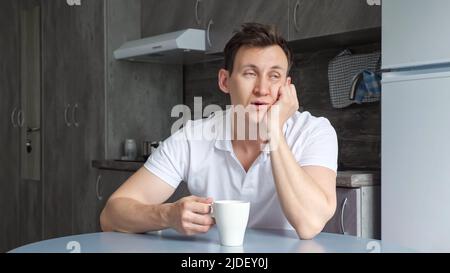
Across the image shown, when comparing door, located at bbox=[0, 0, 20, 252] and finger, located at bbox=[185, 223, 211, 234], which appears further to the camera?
door, located at bbox=[0, 0, 20, 252]

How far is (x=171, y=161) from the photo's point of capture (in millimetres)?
1812

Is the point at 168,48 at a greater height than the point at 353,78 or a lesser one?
greater

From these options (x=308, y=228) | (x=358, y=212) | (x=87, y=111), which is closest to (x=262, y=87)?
(x=308, y=228)

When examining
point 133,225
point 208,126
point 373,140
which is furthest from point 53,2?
point 133,225

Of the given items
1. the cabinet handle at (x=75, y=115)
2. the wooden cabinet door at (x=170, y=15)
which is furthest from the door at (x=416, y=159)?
the cabinet handle at (x=75, y=115)

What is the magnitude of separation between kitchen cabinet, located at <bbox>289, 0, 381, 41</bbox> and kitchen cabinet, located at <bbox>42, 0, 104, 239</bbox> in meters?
1.54

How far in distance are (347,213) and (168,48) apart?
1.55 meters

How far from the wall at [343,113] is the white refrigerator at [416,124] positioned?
60cm

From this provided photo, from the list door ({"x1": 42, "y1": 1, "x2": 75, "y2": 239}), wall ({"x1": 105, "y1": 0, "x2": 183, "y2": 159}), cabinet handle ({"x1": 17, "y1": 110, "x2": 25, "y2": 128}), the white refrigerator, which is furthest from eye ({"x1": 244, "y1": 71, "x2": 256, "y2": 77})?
cabinet handle ({"x1": 17, "y1": 110, "x2": 25, "y2": 128})

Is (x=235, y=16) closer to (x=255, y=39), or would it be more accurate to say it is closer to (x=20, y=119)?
(x=255, y=39)

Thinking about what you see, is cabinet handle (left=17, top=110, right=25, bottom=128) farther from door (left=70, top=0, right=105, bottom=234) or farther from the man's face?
the man's face

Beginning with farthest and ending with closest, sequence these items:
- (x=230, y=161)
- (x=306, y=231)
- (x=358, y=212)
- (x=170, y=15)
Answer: (x=170, y=15), (x=358, y=212), (x=230, y=161), (x=306, y=231)

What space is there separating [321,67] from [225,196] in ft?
5.70

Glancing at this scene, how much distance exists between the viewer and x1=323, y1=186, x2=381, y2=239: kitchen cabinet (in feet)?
8.29
